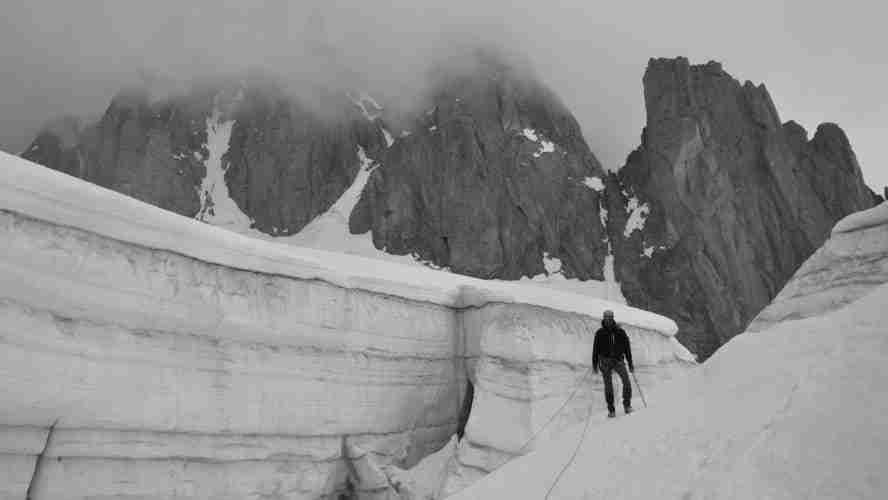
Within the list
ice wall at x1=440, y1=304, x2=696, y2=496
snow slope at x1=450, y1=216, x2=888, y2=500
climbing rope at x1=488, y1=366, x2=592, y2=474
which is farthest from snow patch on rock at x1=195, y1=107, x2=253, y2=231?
snow slope at x1=450, y1=216, x2=888, y2=500

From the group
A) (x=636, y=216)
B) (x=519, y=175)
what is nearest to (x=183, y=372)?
(x=519, y=175)

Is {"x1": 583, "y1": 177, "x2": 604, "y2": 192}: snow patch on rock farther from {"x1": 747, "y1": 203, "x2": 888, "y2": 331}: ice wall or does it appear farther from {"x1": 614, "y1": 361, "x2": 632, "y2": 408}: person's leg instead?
{"x1": 614, "y1": 361, "x2": 632, "y2": 408}: person's leg

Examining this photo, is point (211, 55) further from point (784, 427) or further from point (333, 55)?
point (784, 427)

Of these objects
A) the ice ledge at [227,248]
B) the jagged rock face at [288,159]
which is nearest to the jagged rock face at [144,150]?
the jagged rock face at [288,159]

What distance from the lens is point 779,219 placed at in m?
76.9

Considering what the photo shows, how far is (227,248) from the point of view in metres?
12.2

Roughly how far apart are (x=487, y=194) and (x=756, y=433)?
78.1 metres

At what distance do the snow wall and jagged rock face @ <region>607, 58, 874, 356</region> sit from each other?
61.9 metres

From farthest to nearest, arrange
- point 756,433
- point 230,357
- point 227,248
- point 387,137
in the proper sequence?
1. point 387,137
2. point 227,248
3. point 230,357
4. point 756,433

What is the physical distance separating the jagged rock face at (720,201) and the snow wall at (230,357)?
61885 millimetres

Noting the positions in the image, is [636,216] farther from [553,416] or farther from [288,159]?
[553,416]

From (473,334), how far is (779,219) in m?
72.4

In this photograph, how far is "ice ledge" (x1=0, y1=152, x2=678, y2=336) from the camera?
964 centimetres

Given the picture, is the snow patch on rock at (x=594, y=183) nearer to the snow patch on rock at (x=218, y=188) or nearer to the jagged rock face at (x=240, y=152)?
the jagged rock face at (x=240, y=152)
